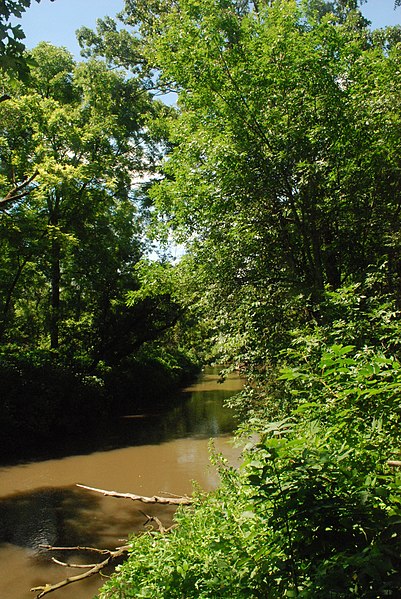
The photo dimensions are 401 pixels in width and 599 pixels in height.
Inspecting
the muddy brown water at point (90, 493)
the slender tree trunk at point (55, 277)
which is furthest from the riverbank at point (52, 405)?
the slender tree trunk at point (55, 277)

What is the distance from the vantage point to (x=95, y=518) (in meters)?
7.66

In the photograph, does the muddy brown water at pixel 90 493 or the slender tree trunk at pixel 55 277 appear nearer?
the muddy brown water at pixel 90 493

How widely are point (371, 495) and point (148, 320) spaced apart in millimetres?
18288

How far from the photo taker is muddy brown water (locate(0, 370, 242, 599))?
19.4ft

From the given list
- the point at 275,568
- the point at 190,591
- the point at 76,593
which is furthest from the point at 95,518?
the point at 275,568

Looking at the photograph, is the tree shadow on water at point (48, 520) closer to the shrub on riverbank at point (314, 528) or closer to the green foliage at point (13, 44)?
the shrub on riverbank at point (314, 528)

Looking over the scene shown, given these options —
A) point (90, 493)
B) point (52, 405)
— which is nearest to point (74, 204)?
point (52, 405)

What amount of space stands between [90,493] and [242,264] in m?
5.38

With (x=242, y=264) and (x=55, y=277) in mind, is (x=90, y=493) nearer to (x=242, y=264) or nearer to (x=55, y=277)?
(x=242, y=264)

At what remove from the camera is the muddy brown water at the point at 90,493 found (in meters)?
5.90

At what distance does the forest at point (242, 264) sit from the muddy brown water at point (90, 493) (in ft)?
5.22

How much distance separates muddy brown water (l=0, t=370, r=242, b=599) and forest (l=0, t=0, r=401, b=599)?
1.59 m

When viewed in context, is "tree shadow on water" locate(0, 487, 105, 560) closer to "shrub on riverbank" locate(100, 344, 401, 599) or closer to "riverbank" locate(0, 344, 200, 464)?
"riverbank" locate(0, 344, 200, 464)

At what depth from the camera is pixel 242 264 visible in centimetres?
768
